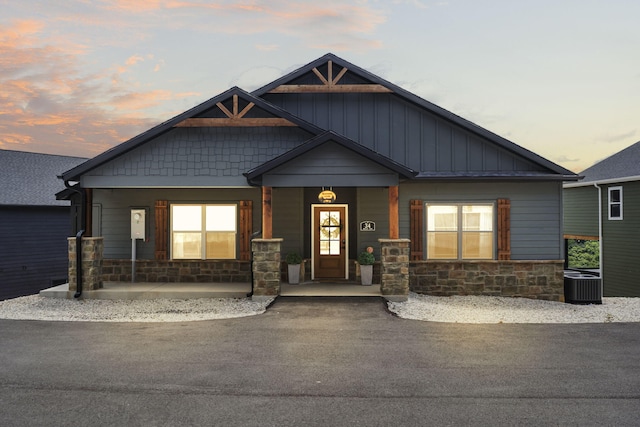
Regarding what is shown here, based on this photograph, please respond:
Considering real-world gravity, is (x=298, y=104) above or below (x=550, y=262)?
above

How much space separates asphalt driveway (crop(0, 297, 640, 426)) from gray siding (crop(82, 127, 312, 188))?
4.61 metres

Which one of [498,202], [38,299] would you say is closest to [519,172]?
[498,202]

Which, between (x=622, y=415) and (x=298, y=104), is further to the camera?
(x=298, y=104)

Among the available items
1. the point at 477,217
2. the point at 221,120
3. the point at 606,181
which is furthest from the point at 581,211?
the point at 221,120

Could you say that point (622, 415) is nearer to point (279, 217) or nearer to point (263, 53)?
point (279, 217)

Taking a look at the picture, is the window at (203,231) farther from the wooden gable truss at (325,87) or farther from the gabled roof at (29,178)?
the gabled roof at (29,178)

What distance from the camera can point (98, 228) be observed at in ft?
49.4

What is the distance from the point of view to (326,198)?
45.4ft

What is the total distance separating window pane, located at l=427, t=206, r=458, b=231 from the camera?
1444 cm

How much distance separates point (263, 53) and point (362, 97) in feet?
20.9

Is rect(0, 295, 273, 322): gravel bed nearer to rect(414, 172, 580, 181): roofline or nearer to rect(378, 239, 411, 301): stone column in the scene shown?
rect(378, 239, 411, 301): stone column

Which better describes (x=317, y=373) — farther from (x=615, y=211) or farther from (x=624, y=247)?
(x=615, y=211)

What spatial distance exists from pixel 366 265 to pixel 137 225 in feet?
22.4

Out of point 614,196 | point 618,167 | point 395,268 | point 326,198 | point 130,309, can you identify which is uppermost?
point 618,167
